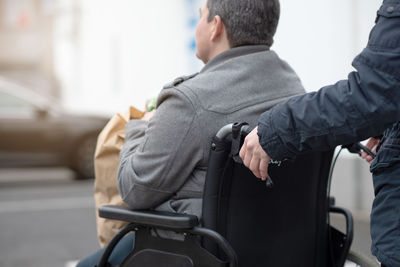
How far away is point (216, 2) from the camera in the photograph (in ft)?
7.25

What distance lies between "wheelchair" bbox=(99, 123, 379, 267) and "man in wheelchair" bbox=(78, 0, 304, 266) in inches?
3.8

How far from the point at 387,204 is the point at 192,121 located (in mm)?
732

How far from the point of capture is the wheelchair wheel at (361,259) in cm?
212

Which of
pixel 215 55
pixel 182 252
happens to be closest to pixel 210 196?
pixel 182 252

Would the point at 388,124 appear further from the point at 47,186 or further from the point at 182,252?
the point at 47,186

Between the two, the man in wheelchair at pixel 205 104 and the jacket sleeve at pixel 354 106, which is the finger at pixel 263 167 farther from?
the man in wheelchair at pixel 205 104

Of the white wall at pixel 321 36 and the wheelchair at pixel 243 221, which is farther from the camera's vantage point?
the white wall at pixel 321 36

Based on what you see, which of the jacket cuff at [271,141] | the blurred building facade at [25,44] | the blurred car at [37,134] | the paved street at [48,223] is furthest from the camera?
the blurred building facade at [25,44]

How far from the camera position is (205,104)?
202 centimetres

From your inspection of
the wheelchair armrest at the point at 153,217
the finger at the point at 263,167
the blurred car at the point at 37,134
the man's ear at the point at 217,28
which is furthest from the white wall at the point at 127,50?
the finger at the point at 263,167

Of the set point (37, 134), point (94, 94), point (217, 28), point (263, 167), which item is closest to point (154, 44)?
point (37, 134)

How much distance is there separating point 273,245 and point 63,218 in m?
5.24

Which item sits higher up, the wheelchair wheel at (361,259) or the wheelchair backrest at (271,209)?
the wheelchair backrest at (271,209)

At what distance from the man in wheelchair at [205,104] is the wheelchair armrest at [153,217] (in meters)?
0.06
